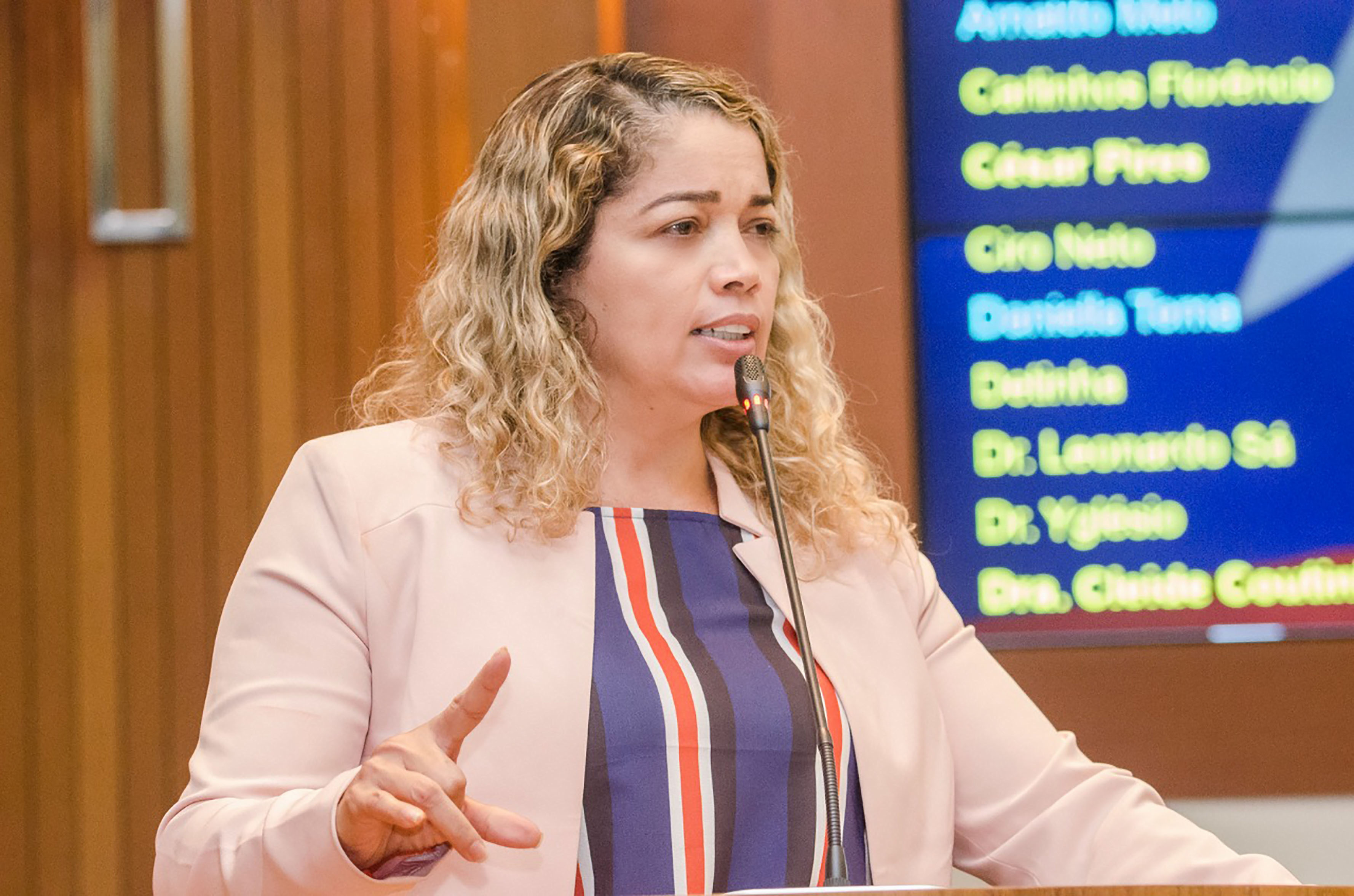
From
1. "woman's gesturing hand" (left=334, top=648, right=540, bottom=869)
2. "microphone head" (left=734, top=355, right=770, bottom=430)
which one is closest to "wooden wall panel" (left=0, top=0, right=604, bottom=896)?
"microphone head" (left=734, top=355, right=770, bottom=430)

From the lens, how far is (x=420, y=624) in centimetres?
146

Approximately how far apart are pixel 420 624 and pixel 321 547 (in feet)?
0.43

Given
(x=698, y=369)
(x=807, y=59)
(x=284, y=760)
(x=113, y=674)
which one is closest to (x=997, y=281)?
(x=807, y=59)

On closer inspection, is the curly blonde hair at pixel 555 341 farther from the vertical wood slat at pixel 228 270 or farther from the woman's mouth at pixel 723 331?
the vertical wood slat at pixel 228 270

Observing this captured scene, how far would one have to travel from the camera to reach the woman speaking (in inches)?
55.4

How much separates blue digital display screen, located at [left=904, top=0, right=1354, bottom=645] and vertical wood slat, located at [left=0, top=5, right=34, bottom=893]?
1.46 m

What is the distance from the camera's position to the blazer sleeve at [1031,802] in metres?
1.49

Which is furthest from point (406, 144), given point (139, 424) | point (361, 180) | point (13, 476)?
point (13, 476)

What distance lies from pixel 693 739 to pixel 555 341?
484 millimetres

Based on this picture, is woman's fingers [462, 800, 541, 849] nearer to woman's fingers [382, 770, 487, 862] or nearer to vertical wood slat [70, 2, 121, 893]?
woman's fingers [382, 770, 487, 862]

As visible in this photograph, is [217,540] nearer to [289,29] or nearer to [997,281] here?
[289,29]

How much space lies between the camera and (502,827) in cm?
110

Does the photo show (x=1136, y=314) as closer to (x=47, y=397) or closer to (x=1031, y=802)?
(x=1031, y=802)

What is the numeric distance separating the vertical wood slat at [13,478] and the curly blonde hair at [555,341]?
0.86 m
